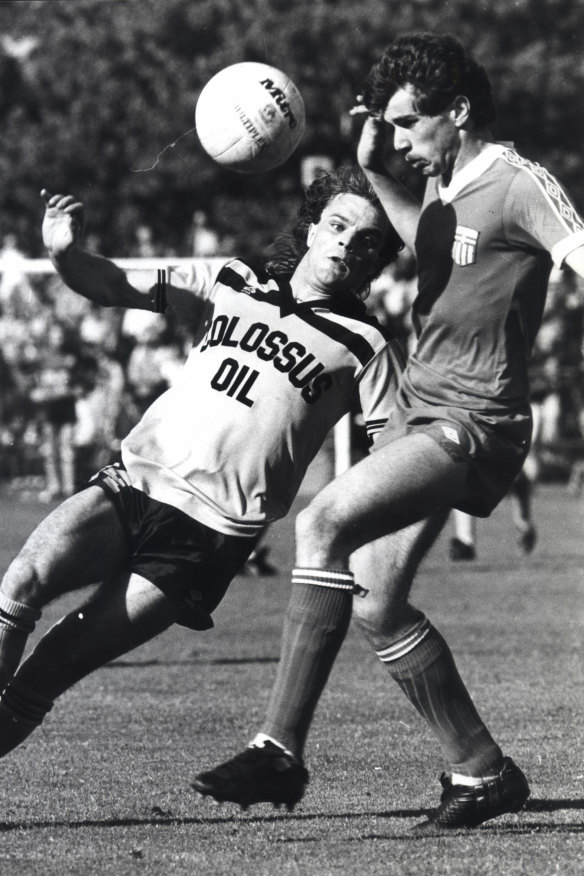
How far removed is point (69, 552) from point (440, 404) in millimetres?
1209

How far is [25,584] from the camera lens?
4582 mm

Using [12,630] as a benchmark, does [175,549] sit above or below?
above

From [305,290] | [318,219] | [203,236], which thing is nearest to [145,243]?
[203,236]

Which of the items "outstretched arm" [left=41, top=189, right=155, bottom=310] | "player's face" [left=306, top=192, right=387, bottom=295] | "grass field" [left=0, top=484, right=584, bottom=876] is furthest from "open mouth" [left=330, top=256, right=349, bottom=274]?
"grass field" [left=0, top=484, right=584, bottom=876]

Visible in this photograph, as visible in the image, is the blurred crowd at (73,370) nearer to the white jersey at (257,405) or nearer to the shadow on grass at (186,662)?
the shadow on grass at (186,662)

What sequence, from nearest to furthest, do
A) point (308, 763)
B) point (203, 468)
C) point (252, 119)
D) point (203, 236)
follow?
point (203, 468)
point (252, 119)
point (308, 763)
point (203, 236)

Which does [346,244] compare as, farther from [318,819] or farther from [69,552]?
[318,819]

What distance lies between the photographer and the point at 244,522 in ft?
15.6

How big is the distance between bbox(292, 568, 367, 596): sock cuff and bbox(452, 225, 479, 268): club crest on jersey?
1025 millimetres

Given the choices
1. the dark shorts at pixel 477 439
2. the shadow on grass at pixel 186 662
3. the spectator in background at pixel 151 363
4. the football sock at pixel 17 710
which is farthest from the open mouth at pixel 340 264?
the spectator in background at pixel 151 363

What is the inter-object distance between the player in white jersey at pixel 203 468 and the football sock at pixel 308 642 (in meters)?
0.59

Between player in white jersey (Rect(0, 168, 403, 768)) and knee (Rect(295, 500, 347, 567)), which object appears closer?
knee (Rect(295, 500, 347, 567))

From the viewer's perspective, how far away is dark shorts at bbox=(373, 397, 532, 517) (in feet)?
14.7

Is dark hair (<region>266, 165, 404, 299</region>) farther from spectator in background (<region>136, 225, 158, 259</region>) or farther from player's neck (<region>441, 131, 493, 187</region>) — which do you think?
spectator in background (<region>136, 225, 158, 259</region>)
